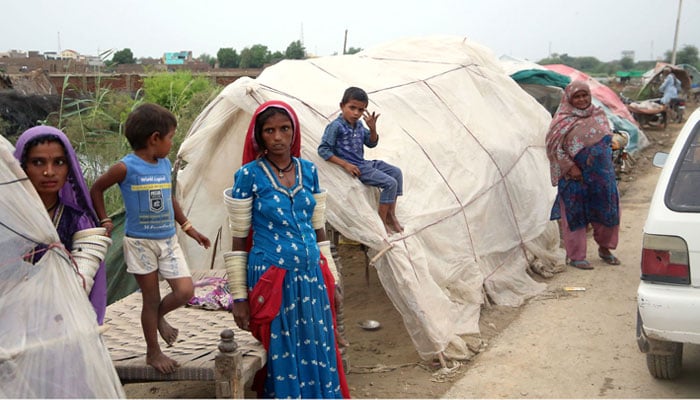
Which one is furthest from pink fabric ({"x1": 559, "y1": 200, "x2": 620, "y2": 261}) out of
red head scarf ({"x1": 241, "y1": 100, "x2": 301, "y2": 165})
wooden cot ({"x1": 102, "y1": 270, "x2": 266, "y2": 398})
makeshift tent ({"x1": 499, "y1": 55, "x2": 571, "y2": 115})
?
makeshift tent ({"x1": 499, "y1": 55, "x2": 571, "y2": 115})

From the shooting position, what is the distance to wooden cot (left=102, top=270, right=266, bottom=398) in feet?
11.4

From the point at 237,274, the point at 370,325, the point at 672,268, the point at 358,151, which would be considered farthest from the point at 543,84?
the point at 237,274

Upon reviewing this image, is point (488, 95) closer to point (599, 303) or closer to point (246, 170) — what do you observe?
point (599, 303)

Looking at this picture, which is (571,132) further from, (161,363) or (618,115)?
(618,115)

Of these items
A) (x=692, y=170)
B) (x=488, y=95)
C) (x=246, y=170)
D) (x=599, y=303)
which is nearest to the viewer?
(x=246, y=170)

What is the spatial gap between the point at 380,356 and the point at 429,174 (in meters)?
1.63

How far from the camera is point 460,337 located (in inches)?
210

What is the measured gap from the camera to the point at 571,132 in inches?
271

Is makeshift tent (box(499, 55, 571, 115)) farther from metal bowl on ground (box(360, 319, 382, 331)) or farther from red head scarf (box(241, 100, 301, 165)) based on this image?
red head scarf (box(241, 100, 301, 165))

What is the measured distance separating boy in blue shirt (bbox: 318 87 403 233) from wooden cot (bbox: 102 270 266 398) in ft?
4.48

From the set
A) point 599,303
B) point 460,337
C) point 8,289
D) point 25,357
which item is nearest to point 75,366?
point 25,357

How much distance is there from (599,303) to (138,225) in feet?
13.8

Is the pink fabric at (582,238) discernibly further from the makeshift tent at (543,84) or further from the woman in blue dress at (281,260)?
the makeshift tent at (543,84)

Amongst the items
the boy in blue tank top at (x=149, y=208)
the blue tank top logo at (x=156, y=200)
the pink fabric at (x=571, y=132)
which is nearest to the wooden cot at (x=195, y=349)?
the boy in blue tank top at (x=149, y=208)
